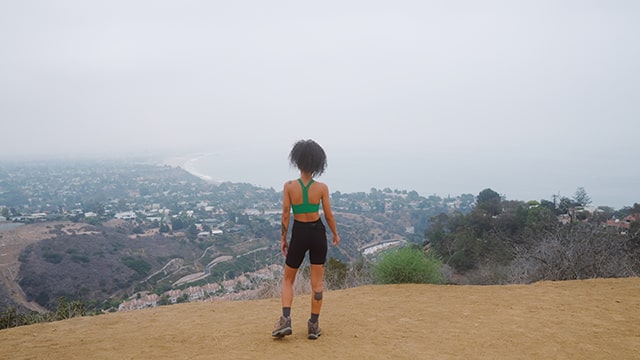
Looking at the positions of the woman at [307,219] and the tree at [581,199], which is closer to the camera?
the woman at [307,219]

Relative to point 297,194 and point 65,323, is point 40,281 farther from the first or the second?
point 297,194

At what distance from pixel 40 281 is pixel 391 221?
24.7 meters

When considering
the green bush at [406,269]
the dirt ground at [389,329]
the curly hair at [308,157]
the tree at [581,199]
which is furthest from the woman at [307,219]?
the tree at [581,199]

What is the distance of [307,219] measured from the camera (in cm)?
427

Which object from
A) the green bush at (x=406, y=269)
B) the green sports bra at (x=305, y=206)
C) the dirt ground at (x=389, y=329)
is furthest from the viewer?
the green bush at (x=406, y=269)

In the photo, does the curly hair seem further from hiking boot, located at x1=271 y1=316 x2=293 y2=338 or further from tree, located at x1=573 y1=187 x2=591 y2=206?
tree, located at x1=573 y1=187 x2=591 y2=206

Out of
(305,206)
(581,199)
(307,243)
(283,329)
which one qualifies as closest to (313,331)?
(283,329)

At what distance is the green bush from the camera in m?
7.87

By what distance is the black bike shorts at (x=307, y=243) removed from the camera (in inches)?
167

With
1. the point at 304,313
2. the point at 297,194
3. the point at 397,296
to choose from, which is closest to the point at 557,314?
the point at 397,296

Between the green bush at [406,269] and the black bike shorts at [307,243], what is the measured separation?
392cm

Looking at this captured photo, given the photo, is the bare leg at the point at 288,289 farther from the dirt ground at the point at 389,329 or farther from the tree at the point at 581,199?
the tree at the point at 581,199

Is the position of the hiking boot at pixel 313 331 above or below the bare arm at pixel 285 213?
below

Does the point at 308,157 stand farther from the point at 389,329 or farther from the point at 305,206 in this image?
the point at 389,329
